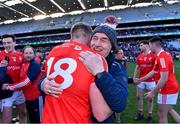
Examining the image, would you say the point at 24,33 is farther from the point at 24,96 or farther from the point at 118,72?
the point at 118,72

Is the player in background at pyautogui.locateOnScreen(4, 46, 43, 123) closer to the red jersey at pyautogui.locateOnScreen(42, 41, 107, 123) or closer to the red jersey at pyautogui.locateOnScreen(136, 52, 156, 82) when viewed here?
the red jersey at pyautogui.locateOnScreen(136, 52, 156, 82)

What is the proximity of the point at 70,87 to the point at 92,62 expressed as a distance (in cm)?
25

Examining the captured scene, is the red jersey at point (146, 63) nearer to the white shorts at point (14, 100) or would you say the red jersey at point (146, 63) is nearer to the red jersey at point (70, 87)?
the white shorts at point (14, 100)

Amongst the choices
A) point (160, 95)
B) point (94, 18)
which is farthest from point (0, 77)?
point (94, 18)

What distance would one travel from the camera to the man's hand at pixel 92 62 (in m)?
2.23

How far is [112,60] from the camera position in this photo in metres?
2.68

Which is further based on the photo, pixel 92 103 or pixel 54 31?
pixel 54 31

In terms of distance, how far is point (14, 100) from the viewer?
6406 millimetres

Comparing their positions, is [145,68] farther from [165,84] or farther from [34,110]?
[34,110]

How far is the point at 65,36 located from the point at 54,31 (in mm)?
2554

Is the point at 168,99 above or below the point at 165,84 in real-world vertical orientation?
below

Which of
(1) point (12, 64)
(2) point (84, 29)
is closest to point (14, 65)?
(1) point (12, 64)

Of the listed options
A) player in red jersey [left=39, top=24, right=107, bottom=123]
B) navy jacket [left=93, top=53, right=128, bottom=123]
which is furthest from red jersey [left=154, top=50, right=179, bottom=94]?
player in red jersey [left=39, top=24, right=107, bottom=123]

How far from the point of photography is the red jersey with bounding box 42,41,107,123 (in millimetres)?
2215
